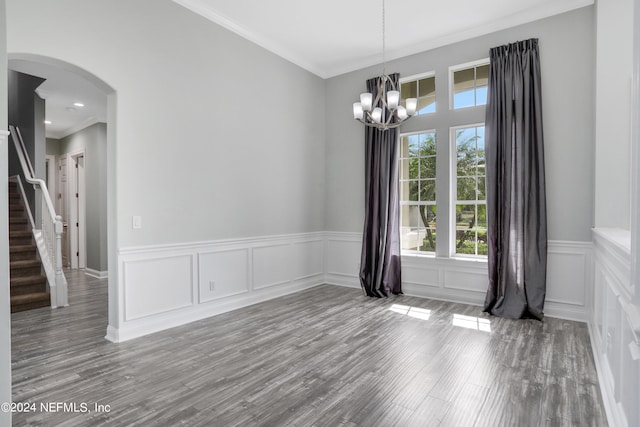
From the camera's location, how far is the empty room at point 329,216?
7.75ft

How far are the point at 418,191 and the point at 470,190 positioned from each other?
2.37 feet

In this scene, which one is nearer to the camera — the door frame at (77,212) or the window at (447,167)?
the window at (447,167)

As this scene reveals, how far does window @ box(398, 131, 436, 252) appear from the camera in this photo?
5.07 metres

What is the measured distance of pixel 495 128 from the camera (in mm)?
4289

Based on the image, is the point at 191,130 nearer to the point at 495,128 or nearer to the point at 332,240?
the point at 332,240

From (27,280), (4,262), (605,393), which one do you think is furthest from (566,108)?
(27,280)

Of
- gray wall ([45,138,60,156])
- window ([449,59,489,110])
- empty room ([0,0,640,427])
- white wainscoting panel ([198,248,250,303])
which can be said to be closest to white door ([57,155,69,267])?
gray wall ([45,138,60,156])

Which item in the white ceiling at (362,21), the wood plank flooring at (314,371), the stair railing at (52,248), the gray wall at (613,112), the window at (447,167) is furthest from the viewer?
the window at (447,167)

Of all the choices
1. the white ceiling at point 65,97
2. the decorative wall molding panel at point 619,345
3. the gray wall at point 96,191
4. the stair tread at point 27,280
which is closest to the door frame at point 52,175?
Answer: the white ceiling at point 65,97

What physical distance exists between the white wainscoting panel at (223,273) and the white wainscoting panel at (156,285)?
164 millimetres

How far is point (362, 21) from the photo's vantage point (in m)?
4.40

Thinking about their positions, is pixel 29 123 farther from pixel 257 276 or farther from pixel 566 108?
pixel 566 108

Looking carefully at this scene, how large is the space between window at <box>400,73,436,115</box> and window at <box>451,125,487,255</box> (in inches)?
20.7

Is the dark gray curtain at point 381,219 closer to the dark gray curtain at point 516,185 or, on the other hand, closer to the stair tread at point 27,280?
the dark gray curtain at point 516,185
